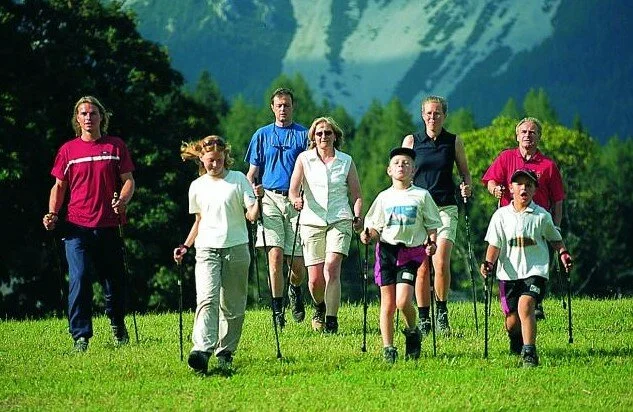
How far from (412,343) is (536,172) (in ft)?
12.2

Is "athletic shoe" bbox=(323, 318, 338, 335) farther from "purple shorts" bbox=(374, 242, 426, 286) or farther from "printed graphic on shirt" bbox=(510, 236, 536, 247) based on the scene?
"printed graphic on shirt" bbox=(510, 236, 536, 247)

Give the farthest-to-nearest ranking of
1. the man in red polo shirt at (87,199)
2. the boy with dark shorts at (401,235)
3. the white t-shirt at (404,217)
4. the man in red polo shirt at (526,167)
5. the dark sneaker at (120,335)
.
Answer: the man in red polo shirt at (526,167)
the dark sneaker at (120,335)
the man in red polo shirt at (87,199)
the white t-shirt at (404,217)
the boy with dark shorts at (401,235)

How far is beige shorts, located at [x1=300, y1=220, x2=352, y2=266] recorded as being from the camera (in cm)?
1675

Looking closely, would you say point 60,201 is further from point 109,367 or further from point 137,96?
point 137,96

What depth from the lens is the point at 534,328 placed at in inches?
542

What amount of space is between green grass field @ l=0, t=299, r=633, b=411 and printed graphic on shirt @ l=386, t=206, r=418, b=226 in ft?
4.36

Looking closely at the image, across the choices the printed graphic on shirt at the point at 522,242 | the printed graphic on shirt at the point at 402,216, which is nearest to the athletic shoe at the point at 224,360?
the printed graphic on shirt at the point at 402,216

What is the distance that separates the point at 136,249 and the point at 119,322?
2651 cm

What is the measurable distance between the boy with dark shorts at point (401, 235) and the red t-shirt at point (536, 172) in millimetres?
2693

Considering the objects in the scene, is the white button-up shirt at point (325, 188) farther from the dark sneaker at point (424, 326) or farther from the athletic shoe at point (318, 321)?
the dark sneaker at point (424, 326)

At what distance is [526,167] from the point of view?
56.6 ft

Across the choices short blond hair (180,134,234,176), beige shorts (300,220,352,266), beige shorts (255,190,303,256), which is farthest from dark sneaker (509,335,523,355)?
beige shorts (255,190,303,256)

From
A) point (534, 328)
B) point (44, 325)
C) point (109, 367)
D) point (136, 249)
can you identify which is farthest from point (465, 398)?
point (136, 249)

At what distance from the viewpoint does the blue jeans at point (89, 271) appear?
16031 millimetres
